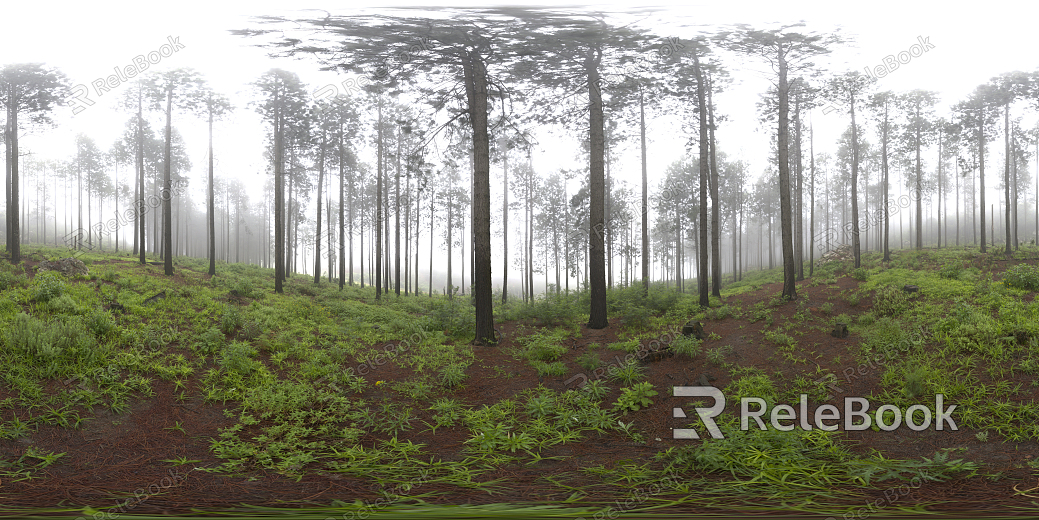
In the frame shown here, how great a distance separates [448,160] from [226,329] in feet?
21.4

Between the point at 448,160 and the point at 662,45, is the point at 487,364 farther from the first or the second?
the point at 662,45

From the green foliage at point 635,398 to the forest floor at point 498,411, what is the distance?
0.03 meters

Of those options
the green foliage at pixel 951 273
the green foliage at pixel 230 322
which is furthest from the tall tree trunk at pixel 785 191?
the green foliage at pixel 230 322

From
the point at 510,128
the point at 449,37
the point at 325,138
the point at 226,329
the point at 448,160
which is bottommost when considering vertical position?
the point at 226,329

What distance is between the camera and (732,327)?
989 centimetres

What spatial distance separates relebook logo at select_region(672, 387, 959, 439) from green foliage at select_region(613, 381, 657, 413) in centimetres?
42

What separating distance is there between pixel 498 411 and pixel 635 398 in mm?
1984

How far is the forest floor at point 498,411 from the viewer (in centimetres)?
325

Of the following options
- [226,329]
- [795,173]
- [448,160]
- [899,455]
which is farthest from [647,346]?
[795,173]

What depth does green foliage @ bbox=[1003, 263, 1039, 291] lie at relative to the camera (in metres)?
8.91

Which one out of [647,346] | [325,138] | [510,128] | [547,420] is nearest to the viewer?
[547,420]

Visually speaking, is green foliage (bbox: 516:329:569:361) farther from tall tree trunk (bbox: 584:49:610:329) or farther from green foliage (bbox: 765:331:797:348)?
green foliage (bbox: 765:331:797:348)

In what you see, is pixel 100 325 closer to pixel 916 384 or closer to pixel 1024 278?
pixel 916 384

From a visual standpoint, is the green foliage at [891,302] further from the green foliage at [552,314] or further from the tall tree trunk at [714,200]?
the green foliage at [552,314]
